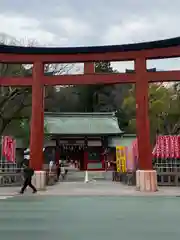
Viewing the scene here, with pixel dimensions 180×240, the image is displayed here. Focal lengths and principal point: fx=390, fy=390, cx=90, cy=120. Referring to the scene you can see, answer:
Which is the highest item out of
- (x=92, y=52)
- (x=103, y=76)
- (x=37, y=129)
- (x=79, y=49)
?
(x=79, y=49)

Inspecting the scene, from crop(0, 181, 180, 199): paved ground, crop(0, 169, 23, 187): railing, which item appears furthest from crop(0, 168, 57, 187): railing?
crop(0, 181, 180, 199): paved ground

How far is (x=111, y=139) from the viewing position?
4816 cm

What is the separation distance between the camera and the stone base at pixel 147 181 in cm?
2023

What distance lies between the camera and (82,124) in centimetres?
4853

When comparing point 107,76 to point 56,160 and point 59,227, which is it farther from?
point 56,160

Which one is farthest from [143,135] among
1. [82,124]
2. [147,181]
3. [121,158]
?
[82,124]

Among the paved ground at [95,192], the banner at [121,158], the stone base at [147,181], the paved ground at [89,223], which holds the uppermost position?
the banner at [121,158]

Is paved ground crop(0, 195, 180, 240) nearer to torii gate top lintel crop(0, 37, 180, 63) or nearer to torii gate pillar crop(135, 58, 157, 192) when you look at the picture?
torii gate pillar crop(135, 58, 157, 192)

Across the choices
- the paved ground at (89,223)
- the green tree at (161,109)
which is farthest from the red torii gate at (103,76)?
the green tree at (161,109)

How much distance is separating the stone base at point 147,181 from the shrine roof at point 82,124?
83.4 ft

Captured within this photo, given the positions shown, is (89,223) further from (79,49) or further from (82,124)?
(82,124)

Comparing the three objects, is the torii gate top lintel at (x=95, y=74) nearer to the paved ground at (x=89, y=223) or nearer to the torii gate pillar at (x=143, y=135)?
the torii gate pillar at (x=143, y=135)

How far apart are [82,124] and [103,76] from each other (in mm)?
27443

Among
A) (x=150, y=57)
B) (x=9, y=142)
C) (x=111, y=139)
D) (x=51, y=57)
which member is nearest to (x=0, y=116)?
(x=9, y=142)
